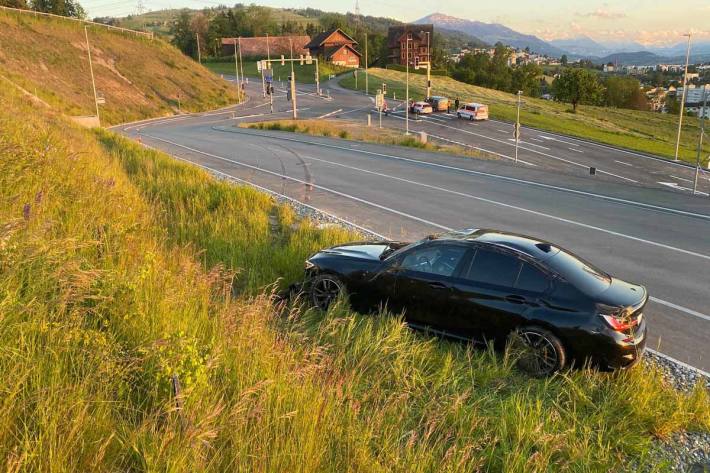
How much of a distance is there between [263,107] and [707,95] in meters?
53.9

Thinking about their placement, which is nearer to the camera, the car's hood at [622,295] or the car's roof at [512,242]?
the car's hood at [622,295]

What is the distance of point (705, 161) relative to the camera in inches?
1880

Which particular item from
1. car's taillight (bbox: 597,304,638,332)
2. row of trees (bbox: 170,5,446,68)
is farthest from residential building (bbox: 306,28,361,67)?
car's taillight (bbox: 597,304,638,332)

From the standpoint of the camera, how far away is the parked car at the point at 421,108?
187 feet

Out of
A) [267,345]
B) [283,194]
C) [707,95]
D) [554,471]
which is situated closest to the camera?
[554,471]

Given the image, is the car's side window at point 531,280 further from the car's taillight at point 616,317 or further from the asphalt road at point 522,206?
the asphalt road at point 522,206

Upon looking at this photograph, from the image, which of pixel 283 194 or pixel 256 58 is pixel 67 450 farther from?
pixel 256 58

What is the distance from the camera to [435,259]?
22.9 feet

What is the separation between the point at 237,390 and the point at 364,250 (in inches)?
162

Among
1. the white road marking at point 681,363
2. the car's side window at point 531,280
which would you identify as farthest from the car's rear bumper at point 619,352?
the white road marking at point 681,363

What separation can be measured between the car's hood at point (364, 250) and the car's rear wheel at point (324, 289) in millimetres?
463

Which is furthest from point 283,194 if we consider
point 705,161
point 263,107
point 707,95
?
point 263,107

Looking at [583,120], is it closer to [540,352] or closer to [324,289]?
[324,289]

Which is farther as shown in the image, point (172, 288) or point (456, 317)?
point (456, 317)
